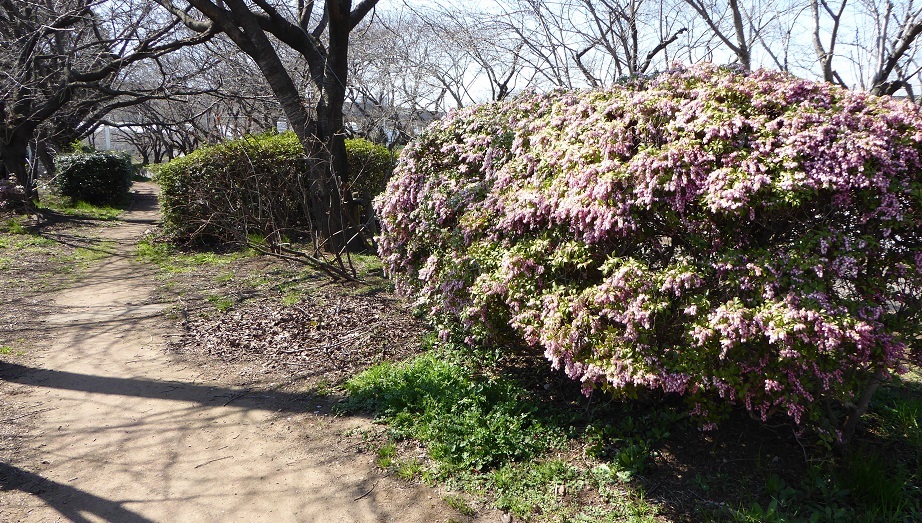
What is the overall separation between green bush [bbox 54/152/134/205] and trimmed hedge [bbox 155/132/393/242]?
6.46 meters

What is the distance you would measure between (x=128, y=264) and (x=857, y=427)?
898 cm

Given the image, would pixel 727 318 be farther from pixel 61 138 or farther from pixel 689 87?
pixel 61 138

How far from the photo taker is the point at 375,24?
17750 millimetres

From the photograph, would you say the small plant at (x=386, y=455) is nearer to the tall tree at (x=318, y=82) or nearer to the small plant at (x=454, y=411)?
the small plant at (x=454, y=411)

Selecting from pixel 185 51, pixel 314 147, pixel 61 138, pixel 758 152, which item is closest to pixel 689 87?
pixel 758 152

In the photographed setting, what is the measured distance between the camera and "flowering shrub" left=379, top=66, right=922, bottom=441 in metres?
2.76

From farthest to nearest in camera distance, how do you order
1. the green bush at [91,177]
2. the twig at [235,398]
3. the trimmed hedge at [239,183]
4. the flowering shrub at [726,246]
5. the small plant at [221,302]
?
the green bush at [91,177] < the trimmed hedge at [239,183] < the small plant at [221,302] < the twig at [235,398] < the flowering shrub at [726,246]

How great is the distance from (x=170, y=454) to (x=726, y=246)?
335 cm

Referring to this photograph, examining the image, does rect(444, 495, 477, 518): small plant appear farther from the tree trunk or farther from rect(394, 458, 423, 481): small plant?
the tree trunk

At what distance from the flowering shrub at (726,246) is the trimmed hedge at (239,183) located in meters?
5.86

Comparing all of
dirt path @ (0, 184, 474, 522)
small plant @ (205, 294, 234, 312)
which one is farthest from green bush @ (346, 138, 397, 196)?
dirt path @ (0, 184, 474, 522)

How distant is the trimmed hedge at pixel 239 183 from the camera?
909 cm

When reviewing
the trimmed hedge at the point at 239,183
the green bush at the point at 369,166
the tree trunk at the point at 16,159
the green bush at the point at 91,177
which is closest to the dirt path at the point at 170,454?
the trimmed hedge at the point at 239,183

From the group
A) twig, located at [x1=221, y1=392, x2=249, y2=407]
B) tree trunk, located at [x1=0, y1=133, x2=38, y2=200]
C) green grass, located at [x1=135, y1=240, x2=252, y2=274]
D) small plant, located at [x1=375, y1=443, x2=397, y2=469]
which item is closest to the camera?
small plant, located at [x1=375, y1=443, x2=397, y2=469]
